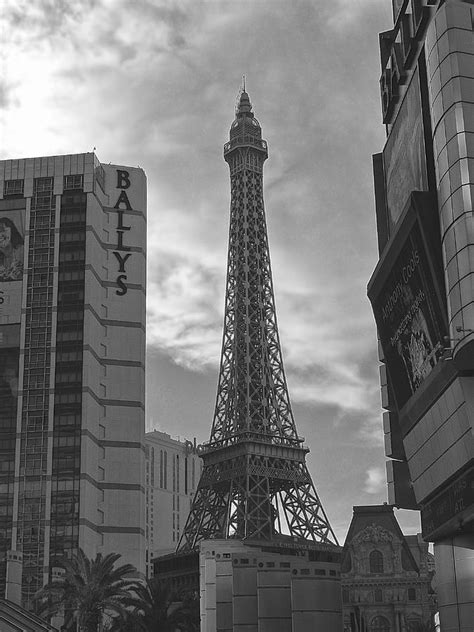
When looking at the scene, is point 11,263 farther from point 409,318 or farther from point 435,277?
point 435,277

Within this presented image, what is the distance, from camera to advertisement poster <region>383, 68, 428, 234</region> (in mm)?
48438

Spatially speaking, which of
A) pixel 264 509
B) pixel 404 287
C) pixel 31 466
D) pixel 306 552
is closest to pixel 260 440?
pixel 264 509

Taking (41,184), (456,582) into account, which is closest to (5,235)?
(41,184)

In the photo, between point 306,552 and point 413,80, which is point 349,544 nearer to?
point 306,552

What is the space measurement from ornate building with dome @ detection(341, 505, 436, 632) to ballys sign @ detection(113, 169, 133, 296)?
41163 millimetres

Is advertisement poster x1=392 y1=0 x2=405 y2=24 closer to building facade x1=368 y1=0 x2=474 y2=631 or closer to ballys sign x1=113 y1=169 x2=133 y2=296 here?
building facade x1=368 y1=0 x2=474 y2=631

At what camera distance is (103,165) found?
132250 millimetres

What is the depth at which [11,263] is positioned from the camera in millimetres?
125000

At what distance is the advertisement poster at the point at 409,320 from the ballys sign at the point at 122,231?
254 ft

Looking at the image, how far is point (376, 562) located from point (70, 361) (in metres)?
40.7

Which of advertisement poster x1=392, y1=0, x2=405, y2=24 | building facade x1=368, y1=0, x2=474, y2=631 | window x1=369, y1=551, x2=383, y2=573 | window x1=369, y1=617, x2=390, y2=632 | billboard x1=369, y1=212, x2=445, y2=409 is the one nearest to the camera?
building facade x1=368, y1=0, x2=474, y2=631

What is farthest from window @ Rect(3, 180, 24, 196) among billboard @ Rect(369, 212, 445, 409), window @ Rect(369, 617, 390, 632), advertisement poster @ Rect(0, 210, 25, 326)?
billboard @ Rect(369, 212, 445, 409)

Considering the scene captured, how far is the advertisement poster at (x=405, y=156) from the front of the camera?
4844 centimetres

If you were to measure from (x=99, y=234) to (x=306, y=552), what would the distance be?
45164mm
